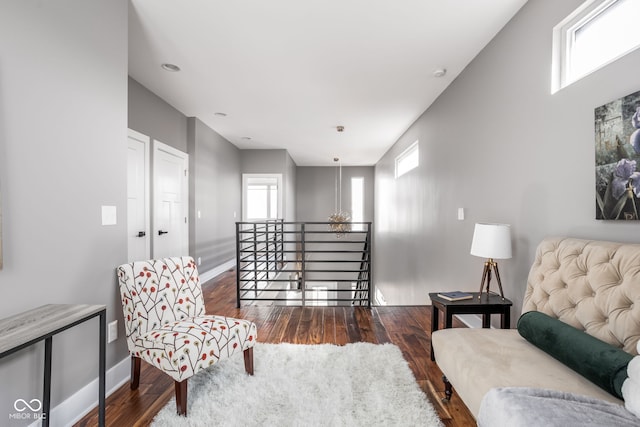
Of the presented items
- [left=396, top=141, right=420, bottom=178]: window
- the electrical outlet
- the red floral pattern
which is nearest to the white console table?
the red floral pattern

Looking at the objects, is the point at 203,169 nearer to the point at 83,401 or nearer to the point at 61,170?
the point at 61,170

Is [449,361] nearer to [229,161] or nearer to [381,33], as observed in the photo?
[381,33]

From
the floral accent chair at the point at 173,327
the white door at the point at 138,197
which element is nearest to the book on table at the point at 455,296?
the floral accent chair at the point at 173,327

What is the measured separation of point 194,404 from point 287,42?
2686mm

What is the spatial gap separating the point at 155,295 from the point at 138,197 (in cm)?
198

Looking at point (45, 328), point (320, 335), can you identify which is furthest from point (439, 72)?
point (45, 328)

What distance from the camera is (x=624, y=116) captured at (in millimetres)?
1368

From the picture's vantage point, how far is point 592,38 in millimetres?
1616

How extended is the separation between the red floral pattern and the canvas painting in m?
2.09

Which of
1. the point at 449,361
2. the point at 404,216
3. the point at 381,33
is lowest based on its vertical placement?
the point at 449,361

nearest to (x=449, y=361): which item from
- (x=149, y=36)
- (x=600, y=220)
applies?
(x=600, y=220)

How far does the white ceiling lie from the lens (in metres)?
2.10

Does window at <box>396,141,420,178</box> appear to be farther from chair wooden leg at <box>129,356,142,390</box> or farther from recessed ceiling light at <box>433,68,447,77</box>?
chair wooden leg at <box>129,356,142,390</box>

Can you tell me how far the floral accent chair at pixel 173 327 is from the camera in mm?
1583
